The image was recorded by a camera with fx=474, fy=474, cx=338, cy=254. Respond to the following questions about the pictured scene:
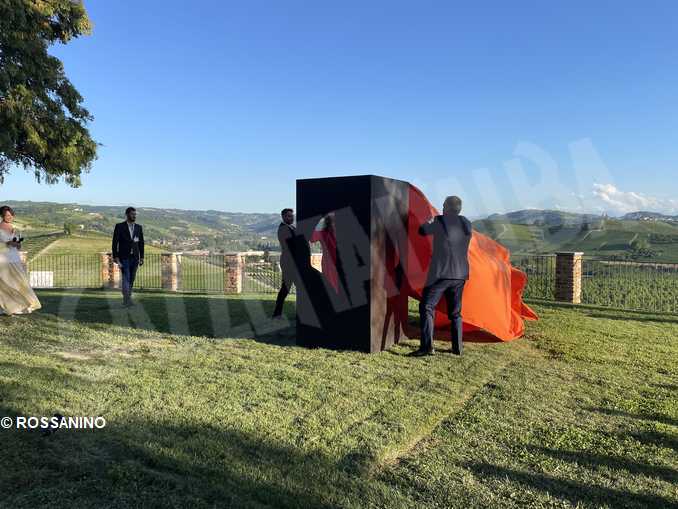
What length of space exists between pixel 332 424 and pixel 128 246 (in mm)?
7549

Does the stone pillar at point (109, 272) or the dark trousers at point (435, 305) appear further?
the stone pillar at point (109, 272)

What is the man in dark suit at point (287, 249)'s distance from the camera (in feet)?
25.0

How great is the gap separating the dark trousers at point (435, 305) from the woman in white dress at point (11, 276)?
7280mm

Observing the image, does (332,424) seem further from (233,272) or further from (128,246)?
(233,272)

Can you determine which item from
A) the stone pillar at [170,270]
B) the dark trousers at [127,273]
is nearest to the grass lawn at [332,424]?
the dark trousers at [127,273]

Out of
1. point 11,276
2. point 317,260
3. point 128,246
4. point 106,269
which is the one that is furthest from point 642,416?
point 106,269

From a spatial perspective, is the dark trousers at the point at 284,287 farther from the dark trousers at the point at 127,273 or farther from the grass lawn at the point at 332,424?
the dark trousers at the point at 127,273

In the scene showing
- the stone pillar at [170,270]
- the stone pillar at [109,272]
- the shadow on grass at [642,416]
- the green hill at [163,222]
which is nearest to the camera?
the shadow on grass at [642,416]

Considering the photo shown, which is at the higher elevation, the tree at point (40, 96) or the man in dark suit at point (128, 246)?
the tree at point (40, 96)

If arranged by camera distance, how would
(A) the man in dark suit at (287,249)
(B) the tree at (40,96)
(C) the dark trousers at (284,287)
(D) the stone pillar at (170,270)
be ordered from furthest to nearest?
(D) the stone pillar at (170,270), (B) the tree at (40,96), (C) the dark trousers at (284,287), (A) the man in dark suit at (287,249)

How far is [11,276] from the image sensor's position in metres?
8.74

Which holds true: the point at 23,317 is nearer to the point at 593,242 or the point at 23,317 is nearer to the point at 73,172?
the point at 73,172

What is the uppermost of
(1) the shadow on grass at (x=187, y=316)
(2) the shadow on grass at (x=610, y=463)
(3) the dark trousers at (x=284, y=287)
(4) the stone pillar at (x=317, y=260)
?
(4) the stone pillar at (x=317, y=260)

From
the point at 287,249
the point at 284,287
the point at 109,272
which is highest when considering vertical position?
the point at 287,249
